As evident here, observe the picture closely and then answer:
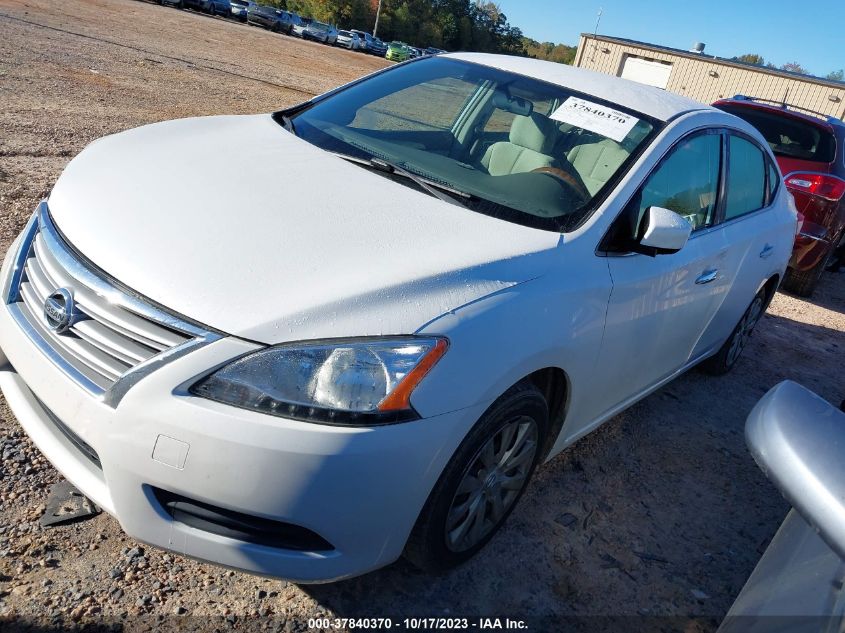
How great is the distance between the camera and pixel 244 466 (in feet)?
5.65

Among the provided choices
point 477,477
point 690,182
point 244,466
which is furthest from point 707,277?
point 244,466

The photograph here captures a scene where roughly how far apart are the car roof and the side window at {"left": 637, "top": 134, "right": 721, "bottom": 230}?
0.58ft

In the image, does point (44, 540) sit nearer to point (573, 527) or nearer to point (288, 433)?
point (288, 433)

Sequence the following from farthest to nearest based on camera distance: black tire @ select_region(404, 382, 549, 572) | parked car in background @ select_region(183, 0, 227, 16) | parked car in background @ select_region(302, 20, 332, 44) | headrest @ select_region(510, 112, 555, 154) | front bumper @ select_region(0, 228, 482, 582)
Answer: parked car in background @ select_region(302, 20, 332, 44), parked car in background @ select_region(183, 0, 227, 16), headrest @ select_region(510, 112, 555, 154), black tire @ select_region(404, 382, 549, 572), front bumper @ select_region(0, 228, 482, 582)

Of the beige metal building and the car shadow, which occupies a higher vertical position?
the beige metal building

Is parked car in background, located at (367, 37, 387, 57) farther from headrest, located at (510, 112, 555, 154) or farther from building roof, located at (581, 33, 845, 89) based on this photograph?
headrest, located at (510, 112, 555, 154)

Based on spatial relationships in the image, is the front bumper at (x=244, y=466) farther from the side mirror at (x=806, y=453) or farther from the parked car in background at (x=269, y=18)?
the parked car in background at (x=269, y=18)

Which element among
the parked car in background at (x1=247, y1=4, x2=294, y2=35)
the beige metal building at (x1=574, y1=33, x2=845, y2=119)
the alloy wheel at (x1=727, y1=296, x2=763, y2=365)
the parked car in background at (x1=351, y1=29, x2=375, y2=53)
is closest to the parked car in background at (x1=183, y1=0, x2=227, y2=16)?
the parked car in background at (x1=247, y1=4, x2=294, y2=35)

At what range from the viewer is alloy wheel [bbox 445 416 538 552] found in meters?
2.23

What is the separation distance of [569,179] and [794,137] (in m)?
5.58

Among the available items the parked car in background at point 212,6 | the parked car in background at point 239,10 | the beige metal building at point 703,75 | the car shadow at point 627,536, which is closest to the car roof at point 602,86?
the car shadow at point 627,536

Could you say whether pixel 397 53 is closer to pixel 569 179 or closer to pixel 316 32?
pixel 316 32

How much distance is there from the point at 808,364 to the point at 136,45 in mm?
16305

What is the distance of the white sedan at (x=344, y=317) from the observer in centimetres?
177
